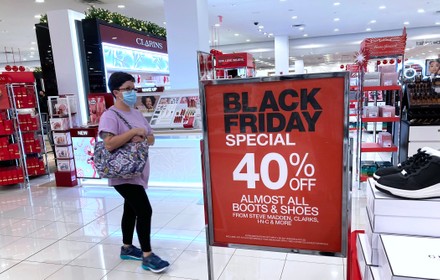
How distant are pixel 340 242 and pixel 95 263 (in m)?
2.18

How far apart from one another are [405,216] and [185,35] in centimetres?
478

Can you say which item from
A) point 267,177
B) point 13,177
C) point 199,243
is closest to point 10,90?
point 13,177

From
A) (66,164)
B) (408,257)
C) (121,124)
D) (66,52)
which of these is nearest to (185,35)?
(66,52)

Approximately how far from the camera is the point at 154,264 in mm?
2547

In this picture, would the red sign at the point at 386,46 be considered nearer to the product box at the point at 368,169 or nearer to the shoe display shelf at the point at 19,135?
the product box at the point at 368,169

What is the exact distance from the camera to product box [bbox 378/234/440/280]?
0.99 m

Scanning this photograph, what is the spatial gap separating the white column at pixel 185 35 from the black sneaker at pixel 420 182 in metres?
4.33

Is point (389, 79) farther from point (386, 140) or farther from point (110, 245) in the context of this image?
point (110, 245)

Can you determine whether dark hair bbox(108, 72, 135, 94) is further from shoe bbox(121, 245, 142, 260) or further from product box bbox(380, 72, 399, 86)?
product box bbox(380, 72, 399, 86)

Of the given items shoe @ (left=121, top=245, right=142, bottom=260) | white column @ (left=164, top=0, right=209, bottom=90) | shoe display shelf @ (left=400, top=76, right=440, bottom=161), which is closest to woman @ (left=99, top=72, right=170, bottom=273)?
→ shoe @ (left=121, top=245, right=142, bottom=260)

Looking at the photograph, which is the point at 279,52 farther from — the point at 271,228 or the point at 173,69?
the point at 271,228

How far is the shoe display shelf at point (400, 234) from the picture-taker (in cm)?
107

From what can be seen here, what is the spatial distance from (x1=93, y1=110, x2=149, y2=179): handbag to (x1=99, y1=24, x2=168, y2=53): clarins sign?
4078 mm

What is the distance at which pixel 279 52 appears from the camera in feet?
54.3
